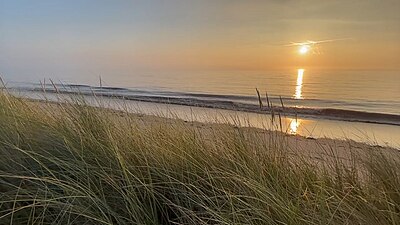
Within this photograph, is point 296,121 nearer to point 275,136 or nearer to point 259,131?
point 259,131

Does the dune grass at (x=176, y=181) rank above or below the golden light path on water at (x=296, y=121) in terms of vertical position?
above

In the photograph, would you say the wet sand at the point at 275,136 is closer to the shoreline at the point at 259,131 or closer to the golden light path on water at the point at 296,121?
the shoreline at the point at 259,131

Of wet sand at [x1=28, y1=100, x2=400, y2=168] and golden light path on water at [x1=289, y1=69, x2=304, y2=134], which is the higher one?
wet sand at [x1=28, y1=100, x2=400, y2=168]

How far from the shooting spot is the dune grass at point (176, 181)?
5.99 feet

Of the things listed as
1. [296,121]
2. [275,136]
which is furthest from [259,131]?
[275,136]

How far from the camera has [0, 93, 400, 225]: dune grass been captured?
1.83m

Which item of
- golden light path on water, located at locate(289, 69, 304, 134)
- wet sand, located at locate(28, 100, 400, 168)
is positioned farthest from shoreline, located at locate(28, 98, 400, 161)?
golden light path on water, located at locate(289, 69, 304, 134)

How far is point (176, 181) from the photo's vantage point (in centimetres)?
215

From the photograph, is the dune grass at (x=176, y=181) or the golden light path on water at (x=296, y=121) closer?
the dune grass at (x=176, y=181)

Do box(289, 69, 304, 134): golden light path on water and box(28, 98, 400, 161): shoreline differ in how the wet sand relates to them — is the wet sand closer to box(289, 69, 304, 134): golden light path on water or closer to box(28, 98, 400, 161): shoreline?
box(28, 98, 400, 161): shoreline

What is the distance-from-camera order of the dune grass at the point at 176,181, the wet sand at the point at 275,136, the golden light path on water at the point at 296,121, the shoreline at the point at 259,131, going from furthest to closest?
the golden light path on water at the point at 296,121 < the shoreline at the point at 259,131 < the wet sand at the point at 275,136 < the dune grass at the point at 176,181

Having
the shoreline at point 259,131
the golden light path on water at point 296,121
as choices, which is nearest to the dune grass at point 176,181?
the shoreline at point 259,131

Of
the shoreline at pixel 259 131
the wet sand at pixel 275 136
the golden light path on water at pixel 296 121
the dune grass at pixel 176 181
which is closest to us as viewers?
the dune grass at pixel 176 181

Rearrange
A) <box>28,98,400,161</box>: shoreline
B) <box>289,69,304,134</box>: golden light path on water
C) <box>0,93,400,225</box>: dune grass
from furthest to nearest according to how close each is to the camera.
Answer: <box>289,69,304,134</box>: golden light path on water → <box>28,98,400,161</box>: shoreline → <box>0,93,400,225</box>: dune grass
